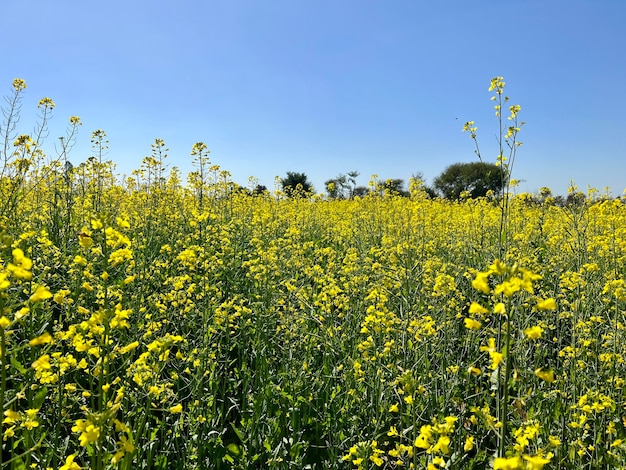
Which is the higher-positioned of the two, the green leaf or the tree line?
the tree line

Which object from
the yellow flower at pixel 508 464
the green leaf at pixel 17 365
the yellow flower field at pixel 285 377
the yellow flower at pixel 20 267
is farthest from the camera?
the green leaf at pixel 17 365

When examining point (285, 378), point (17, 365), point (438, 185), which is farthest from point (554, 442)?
point (438, 185)

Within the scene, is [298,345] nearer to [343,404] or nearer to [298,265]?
[343,404]

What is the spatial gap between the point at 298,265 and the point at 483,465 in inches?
83.5

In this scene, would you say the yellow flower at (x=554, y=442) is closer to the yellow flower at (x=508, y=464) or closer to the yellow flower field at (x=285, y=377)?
the yellow flower field at (x=285, y=377)

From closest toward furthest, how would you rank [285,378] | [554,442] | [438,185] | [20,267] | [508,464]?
[508,464] → [20,267] → [554,442] → [285,378] → [438,185]

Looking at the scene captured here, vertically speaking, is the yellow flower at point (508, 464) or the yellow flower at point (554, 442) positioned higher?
the yellow flower at point (508, 464)

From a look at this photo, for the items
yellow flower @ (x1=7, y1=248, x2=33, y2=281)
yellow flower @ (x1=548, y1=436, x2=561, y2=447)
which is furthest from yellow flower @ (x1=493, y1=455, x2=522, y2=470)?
yellow flower @ (x1=7, y1=248, x2=33, y2=281)

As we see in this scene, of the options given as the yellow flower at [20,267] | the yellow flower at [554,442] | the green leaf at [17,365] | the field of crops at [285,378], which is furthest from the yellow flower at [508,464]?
the green leaf at [17,365]

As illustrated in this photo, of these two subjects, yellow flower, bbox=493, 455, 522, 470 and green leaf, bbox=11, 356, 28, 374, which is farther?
green leaf, bbox=11, 356, 28, 374

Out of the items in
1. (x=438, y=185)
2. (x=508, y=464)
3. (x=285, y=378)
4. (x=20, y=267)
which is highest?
(x=438, y=185)

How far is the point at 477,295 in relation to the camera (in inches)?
156

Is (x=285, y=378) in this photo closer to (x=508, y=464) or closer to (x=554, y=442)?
(x=554, y=442)

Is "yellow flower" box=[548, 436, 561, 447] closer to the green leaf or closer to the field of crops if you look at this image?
the field of crops
